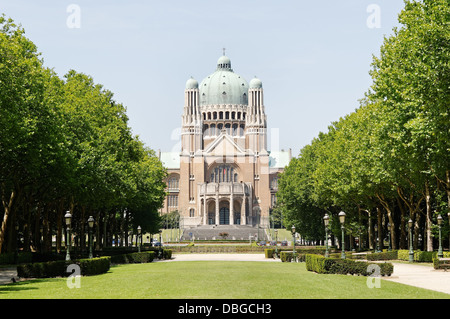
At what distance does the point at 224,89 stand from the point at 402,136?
373ft

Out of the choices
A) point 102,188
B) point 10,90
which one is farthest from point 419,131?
point 102,188

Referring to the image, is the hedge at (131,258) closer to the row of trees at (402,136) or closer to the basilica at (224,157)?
the row of trees at (402,136)

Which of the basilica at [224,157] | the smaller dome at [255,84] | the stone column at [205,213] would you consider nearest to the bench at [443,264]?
the basilica at [224,157]

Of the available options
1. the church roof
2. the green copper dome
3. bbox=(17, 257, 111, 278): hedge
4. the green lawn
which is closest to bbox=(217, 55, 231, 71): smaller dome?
the green copper dome

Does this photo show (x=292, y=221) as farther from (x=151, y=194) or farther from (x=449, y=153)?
(x=449, y=153)

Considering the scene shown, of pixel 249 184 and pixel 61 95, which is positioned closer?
pixel 61 95

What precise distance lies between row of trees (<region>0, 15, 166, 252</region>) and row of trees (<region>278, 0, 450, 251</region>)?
16968mm

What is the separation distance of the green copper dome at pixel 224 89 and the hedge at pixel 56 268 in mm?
113305

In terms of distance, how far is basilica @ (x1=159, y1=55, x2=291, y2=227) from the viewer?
131125mm

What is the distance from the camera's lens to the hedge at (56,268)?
89.8ft

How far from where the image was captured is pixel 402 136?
3234 cm

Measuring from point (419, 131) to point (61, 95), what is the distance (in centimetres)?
2333

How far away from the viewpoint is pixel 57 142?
36.1 metres

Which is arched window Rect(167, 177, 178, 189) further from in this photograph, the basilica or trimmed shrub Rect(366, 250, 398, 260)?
trimmed shrub Rect(366, 250, 398, 260)
